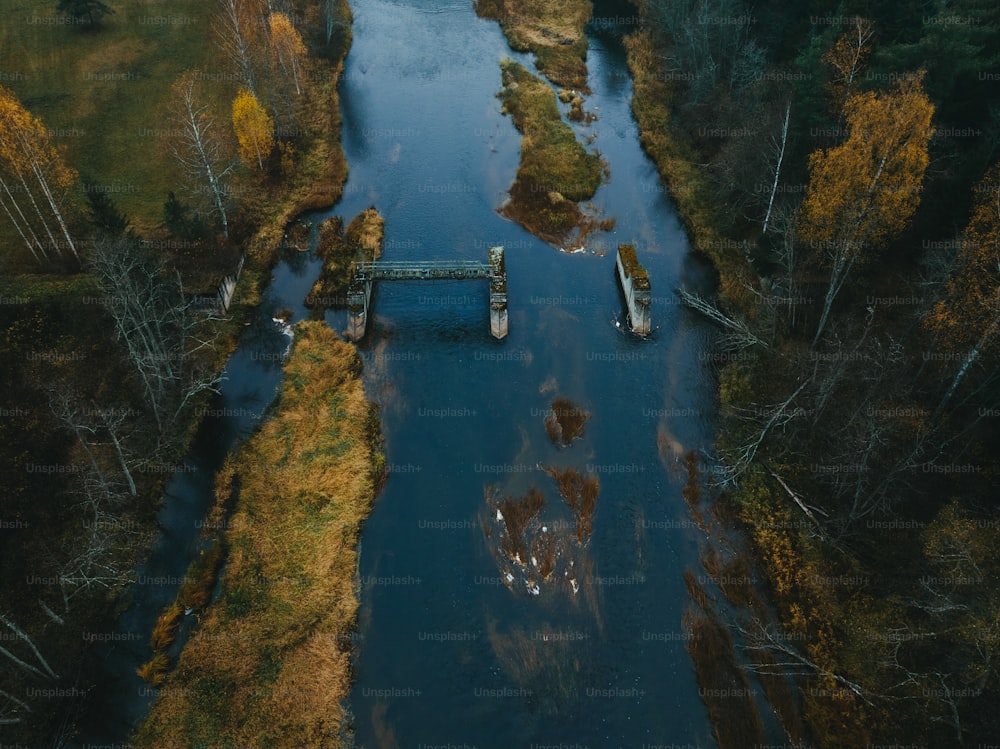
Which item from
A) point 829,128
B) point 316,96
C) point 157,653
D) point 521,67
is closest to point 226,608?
point 157,653

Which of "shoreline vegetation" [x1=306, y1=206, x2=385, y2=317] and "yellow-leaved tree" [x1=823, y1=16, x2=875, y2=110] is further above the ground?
"yellow-leaved tree" [x1=823, y1=16, x2=875, y2=110]

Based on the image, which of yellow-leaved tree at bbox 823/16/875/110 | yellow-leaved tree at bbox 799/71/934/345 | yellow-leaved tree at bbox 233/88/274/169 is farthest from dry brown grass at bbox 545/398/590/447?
yellow-leaved tree at bbox 233/88/274/169

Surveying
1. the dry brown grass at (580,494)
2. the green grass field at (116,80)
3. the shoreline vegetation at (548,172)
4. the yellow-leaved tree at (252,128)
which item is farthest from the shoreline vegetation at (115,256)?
the dry brown grass at (580,494)

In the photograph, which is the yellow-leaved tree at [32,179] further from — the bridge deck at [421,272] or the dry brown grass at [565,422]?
the dry brown grass at [565,422]

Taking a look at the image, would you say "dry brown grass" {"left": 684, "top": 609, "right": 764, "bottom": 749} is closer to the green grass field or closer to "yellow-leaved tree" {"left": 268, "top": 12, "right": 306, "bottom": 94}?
the green grass field

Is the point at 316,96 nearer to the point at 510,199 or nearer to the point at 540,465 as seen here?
the point at 510,199

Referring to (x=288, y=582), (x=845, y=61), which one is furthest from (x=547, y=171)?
(x=288, y=582)
